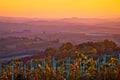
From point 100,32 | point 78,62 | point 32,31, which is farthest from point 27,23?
point 78,62

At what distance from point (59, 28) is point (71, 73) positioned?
3500 centimetres

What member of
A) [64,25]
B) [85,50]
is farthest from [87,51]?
[64,25]

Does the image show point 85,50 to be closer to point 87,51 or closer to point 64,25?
point 87,51

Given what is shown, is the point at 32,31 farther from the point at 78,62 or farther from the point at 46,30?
the point at 78,62

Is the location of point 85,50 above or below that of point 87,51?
below

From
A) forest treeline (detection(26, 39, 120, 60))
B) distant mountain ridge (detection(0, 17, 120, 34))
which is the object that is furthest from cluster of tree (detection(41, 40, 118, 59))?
distant mountain ridge (detection(0, 17, 120, 34))

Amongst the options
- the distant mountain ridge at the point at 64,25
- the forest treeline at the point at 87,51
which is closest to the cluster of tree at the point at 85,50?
the forest treeline at the point at 87,51

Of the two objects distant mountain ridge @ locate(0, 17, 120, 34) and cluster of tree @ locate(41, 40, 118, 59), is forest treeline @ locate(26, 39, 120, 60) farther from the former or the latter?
distant mountain ridge @ locate(0, 17, 120, 34)

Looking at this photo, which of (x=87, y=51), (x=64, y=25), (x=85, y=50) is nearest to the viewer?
(x=87, y=51)

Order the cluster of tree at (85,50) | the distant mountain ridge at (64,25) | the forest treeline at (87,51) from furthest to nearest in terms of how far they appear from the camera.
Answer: the distant mountain ridge at (64,25) → the cluster of tree at (85,50) → the forest treeline at (87,51)

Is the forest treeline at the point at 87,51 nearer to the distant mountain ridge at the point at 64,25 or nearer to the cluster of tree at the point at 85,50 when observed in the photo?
the cluster of tree at the point at 85,50

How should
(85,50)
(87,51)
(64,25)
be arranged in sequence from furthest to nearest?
1. (64,25)
2. (85,50)
3. (87,51)

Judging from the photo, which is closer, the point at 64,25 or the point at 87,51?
the point at 87,51

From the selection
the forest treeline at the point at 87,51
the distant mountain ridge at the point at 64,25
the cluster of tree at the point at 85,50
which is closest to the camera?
the forest treeline at the point at 87,51
